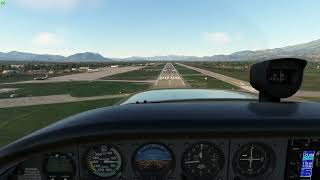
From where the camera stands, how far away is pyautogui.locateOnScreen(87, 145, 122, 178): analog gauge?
10.1ft

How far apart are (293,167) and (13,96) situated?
37.7m

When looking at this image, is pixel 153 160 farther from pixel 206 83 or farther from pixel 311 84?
pixel 311 84

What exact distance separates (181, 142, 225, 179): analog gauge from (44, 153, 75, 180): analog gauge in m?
0.89

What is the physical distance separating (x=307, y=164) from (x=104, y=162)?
1.64 metres

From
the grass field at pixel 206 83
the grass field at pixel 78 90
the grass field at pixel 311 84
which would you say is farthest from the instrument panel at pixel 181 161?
the grass field at pixel 311 84

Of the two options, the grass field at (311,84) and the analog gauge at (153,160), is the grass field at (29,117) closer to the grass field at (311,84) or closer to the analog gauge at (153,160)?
the analog gauge at (153,160)

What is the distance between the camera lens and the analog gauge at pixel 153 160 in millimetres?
3070

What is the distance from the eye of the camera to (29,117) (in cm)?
2392

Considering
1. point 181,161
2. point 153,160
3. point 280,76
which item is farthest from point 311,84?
point 153,160

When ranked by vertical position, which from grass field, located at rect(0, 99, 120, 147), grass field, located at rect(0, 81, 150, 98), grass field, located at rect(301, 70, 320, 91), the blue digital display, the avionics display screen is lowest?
grass field, located at rect(301, 70, 320, 91)

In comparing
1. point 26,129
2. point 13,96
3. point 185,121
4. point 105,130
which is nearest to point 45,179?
point 105,130

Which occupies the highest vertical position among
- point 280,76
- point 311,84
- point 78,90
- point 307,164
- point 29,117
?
point 280,76

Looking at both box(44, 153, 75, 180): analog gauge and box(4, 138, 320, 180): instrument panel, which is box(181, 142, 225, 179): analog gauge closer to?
box(4, 138, 320, 180): instrument panel

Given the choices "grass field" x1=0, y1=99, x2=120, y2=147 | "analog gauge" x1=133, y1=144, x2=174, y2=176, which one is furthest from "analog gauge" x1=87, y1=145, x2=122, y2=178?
"grass field" x1=0, y1=99, x2=120, y2=147
